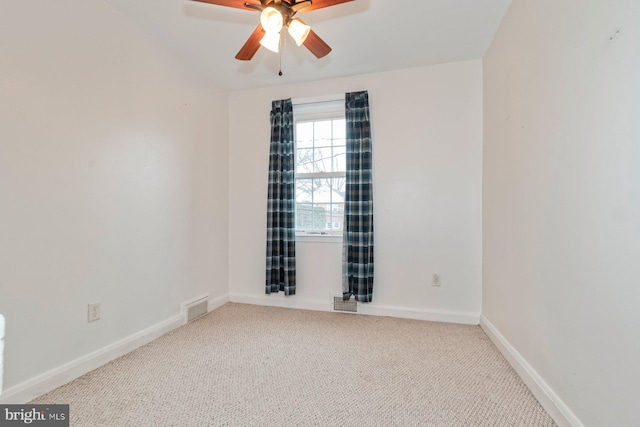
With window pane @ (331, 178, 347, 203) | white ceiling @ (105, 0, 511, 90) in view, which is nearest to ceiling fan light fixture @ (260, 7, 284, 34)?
white ceiling @ (105, 0, 511, 90)

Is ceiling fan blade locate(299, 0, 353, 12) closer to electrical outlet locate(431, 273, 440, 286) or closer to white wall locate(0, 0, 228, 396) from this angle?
white wall locate(0, 0, 228, 396)

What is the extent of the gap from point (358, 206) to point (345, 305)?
3.39 ft

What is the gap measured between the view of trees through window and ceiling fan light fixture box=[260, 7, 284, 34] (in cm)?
169

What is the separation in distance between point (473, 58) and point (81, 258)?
351 centimetres

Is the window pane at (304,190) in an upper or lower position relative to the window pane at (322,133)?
lower

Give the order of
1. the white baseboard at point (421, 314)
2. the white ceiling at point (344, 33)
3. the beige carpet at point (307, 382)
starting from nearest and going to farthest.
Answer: the beige carpet at point (307, 382)
the white ceiling at point (344, 33)
the white baseboard at point (421, 314)

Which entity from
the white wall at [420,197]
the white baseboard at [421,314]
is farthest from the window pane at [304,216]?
the white baseboard at [421,314]

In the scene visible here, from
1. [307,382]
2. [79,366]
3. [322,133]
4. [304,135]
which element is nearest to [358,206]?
[322,133]

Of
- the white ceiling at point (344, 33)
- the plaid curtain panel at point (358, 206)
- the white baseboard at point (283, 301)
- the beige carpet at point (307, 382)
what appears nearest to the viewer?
the beige carpet at point (307, 382)

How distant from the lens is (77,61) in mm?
1898

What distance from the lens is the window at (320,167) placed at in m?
3.22

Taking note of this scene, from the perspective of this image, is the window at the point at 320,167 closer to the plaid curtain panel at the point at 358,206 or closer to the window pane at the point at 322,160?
the window pane at the point at 322,160

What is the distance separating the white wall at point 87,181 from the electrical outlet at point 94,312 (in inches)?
1.4

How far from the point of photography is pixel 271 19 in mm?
1578
